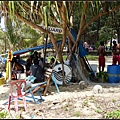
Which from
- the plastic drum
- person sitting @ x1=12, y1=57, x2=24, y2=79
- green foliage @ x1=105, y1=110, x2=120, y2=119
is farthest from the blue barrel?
green foliage @ x1=105, y1=110, x2=120, y2=119

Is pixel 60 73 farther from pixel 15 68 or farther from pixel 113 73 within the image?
pixel 15 68

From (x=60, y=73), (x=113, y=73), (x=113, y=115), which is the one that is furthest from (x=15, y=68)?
(x=113, y=115)

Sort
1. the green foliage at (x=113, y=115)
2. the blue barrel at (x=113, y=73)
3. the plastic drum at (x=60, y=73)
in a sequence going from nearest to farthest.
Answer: the green foliage at (x=113, y=115) → the plastic drum at (x=60, y=73) → the blue barrel at (x=113, y=73)

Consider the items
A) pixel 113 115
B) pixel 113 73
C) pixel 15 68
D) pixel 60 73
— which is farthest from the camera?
pixel 15 68

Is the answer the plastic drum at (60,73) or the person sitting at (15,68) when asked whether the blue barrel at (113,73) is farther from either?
the person sitting at (15,68)

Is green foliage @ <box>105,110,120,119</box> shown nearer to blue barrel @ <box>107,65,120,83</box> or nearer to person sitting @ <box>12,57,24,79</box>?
blue barrel @ <box>107,65,120,83</box>

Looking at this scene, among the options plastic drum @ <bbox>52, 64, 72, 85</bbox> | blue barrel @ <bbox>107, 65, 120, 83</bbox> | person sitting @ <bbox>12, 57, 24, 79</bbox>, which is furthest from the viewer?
person sitting @ <bbox>12, 57, 24, 79</bbox>

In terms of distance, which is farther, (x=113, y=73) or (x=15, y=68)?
(x=15, y=68)

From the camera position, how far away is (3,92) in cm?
800

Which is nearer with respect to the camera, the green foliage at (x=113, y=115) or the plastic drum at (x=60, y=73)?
the green foliage at (x=113, y=115)

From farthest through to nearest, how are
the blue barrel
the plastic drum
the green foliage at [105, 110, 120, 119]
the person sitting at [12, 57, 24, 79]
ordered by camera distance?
the person sitting at [12, 57, 24, 79], the blue barrel, the plastic drum, the green foliage at [105, 110, 120, 119]

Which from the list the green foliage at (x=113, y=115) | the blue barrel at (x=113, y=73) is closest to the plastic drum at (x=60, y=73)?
the blue barrel at (x=113, y=73)

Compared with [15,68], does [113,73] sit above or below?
below

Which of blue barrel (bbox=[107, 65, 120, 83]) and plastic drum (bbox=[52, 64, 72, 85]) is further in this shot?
blue barrel (bbox=[107, 65, 120, 83])
